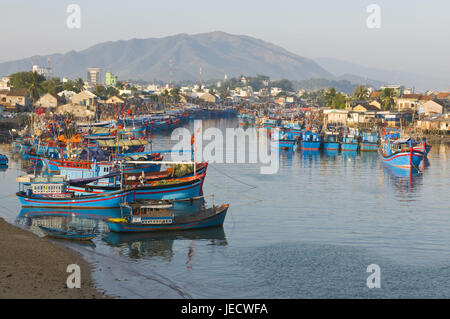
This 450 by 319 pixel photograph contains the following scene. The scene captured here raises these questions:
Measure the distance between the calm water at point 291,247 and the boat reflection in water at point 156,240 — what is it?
0.06m

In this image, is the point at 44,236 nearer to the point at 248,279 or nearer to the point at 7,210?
the point at 7,210

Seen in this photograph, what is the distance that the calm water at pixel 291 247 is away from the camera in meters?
28.4

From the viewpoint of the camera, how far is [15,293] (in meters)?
25.1

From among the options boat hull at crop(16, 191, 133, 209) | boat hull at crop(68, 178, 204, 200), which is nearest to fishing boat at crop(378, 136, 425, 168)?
boat hull at crop(68, 178, 204, 200)

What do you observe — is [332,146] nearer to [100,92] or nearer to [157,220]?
[157,220]

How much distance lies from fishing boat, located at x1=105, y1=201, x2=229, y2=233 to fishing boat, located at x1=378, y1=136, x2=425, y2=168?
3947cm

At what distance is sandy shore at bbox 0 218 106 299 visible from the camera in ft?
84.8

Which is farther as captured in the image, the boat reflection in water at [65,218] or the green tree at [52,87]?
the green tree at [52,87]

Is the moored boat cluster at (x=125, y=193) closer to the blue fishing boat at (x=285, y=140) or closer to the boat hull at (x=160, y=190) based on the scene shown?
the boat hull at (x=160, y=190)

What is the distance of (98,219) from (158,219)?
653 centimetres

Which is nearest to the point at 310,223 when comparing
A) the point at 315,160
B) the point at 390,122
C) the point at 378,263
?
the point at 378,263

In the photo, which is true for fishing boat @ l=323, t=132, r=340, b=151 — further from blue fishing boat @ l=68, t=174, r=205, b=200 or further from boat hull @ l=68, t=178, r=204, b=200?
boat hull @ l=68, t=178, r=204, b=200

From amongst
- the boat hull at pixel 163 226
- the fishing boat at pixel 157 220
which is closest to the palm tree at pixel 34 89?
the fishing boat at pixel 157 220

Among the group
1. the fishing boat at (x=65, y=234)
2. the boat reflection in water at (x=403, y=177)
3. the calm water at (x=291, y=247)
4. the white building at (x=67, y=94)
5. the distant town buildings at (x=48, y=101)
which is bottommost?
the calm water at (x=291, y=247)
